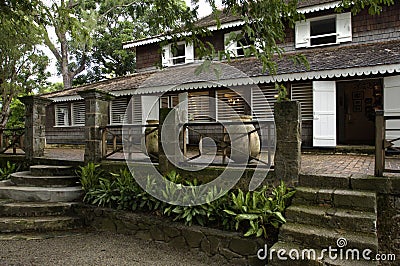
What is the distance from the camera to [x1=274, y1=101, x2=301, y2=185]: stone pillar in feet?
13.8

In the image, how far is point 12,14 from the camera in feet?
14.7

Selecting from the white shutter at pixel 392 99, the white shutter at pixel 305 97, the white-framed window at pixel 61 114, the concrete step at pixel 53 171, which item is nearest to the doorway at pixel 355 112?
the white shutter at pixel 305 97

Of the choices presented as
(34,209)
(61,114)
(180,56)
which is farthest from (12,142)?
(180,56)

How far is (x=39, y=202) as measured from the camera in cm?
546

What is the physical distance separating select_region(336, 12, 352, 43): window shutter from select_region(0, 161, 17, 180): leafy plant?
10816 mm

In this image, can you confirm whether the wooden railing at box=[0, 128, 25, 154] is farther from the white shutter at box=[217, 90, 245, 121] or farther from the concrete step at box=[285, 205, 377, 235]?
the concrete step at box=[285, 205, 377, 235]

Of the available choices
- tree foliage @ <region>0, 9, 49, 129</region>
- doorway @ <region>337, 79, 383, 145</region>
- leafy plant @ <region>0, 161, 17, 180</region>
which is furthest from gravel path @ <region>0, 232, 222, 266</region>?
tree foliage @ <region>0, 9, 49, 129</region>

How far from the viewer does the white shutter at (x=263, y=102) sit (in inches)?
366

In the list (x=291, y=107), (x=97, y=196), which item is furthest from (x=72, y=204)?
(x=291, y=107)

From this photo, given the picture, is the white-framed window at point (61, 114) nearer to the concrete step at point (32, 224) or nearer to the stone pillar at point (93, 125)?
the stone pillar at point (93, 125)

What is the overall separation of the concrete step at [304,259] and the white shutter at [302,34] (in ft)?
28.5

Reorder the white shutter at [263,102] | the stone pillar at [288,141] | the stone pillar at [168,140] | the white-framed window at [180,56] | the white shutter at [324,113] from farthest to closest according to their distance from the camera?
the white-framed window at [180,56] < the white shutter at [263,102] < the white shutter at [324,113] < the stone pillar at [168,140] < the stone pillar at [288,141]

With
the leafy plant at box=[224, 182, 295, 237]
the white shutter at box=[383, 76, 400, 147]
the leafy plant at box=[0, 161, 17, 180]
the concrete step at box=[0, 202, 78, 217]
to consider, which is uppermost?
the white shutter at box=[383, 76, 400, 147]

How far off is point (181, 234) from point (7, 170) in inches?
214
